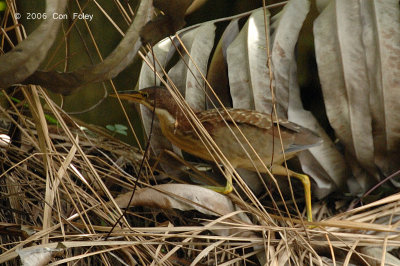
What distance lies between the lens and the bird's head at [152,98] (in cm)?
192

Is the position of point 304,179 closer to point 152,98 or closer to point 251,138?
point 251,138

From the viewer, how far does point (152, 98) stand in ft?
6.31

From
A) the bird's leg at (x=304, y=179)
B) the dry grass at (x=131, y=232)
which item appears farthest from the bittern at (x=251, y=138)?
the dry grass at (x=131, y=232)

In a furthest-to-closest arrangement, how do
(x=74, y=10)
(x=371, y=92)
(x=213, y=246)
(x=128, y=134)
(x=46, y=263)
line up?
(x=128, y=134)
(x=74, y=10)
(x=371, y=92)
(x=213, y=246)
(x=46, y=263)

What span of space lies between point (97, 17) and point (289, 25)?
0.88 m

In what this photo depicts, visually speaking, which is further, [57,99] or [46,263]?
[57,99]

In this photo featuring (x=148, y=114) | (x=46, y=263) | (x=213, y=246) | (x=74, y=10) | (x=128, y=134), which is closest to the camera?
(x=46, y=263)

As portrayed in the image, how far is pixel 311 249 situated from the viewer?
1.28 m

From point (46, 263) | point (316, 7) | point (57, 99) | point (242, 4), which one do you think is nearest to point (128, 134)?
point (57, 99)

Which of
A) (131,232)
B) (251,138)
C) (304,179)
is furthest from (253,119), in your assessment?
(131,232)

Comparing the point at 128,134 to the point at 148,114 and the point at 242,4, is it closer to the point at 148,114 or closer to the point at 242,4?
the point at 148,114

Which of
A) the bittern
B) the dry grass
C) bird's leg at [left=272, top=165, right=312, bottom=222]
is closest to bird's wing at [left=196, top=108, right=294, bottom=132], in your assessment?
the bittern

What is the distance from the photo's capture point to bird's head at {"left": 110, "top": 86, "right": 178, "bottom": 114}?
192 cm

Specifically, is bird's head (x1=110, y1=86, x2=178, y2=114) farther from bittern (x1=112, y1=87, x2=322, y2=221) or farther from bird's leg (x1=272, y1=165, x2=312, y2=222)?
bird's leg (x1=272, y1=165, x2=312, y2=222)
